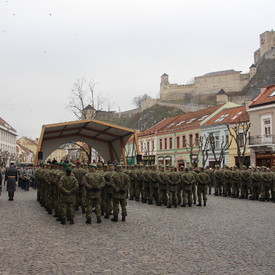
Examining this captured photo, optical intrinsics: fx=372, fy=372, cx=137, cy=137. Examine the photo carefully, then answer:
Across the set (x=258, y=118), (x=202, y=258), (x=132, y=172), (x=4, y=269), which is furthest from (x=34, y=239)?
(x=258, y=118)

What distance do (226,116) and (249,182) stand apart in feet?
74.3

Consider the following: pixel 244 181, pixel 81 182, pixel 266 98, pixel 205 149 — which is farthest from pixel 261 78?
pixel 81 182

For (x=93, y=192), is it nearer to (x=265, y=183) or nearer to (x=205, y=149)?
(x=265, y=183)

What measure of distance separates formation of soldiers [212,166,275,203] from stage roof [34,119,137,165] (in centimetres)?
863

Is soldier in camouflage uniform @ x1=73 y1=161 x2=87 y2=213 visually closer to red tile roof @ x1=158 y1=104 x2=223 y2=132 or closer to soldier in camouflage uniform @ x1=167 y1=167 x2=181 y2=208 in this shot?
soldier in camouflage uniform @ x1=167 y1=167 x2=181 y2=208

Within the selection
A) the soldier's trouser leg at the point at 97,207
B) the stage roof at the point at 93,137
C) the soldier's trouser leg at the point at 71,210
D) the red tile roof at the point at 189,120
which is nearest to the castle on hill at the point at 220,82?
the red tile roof at the point at 189,120

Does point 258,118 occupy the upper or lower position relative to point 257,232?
upper

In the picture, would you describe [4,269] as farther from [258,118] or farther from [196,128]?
[196,128]

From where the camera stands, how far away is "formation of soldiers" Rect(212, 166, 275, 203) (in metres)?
16.5

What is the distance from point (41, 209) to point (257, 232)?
25.3 ft

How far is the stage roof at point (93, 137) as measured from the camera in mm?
26750

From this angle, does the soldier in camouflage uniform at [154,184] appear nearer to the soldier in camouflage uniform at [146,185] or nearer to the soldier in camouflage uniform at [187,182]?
the soldier in camouflage uniform at [146,185]

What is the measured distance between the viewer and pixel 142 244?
771 cm

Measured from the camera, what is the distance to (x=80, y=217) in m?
11.4
